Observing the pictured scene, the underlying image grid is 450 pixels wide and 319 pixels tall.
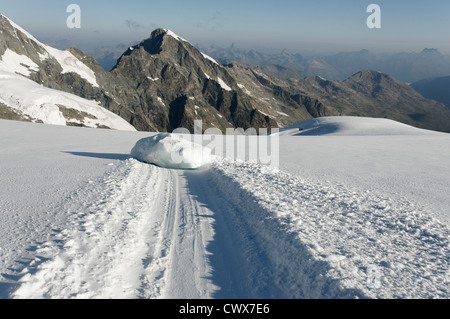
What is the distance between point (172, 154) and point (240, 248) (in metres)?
7.49

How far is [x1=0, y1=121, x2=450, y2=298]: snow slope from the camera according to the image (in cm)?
459

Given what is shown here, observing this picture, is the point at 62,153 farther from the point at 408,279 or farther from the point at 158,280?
the point at 408,279

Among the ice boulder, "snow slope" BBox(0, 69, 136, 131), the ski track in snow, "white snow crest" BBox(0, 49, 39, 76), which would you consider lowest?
the ski track in snow

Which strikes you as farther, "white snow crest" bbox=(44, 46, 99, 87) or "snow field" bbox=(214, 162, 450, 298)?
"white snow crest" bbox=(44, 46, 99, 87)

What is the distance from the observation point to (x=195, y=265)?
532 cm

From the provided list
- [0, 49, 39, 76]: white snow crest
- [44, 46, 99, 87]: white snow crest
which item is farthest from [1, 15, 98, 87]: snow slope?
[0, 49, 39, 76]: white snow crest

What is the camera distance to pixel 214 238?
6.36m

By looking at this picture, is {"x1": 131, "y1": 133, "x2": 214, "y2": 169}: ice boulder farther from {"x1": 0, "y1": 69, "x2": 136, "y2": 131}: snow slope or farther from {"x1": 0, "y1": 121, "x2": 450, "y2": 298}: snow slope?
{"x1": 0, "y1": 69, "x2": 136, "y2": 131}: snow slope

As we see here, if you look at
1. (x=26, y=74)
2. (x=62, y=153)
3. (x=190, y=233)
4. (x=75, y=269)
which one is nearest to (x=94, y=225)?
(x=75, y=269)

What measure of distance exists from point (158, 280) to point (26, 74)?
121629 millimetres

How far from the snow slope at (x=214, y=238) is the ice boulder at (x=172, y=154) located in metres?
1.90

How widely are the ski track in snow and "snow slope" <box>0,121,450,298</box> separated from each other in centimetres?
2

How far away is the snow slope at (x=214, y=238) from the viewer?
4594mm

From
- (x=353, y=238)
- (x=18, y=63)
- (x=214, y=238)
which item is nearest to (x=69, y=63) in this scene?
(x=18, y=63)
